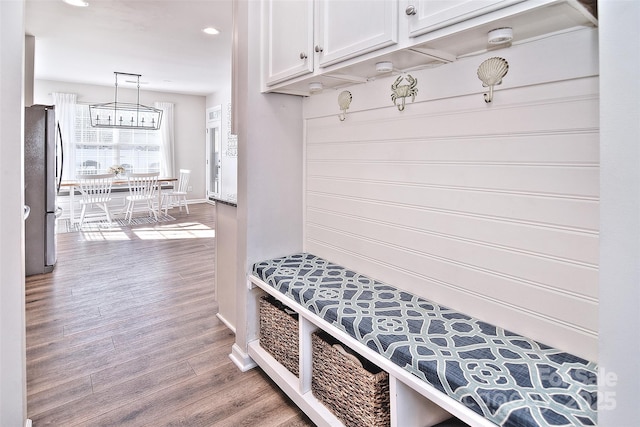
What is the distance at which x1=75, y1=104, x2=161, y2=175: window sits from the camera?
7.34m

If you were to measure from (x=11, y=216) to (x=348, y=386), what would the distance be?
142 cm

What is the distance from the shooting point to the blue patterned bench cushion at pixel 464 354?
2.92 ft

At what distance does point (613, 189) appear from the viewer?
715 millimetres

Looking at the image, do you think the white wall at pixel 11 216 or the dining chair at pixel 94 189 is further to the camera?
the dining chair at pixel 94 189

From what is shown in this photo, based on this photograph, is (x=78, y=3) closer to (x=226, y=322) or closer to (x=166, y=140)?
(x=226, y=322)

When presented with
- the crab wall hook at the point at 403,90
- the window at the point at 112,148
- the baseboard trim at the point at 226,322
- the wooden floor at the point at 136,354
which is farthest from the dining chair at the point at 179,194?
the crab wall hook at the point at 403,90

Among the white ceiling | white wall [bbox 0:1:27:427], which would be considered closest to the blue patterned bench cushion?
white wall [bbox 0:1:27:427]

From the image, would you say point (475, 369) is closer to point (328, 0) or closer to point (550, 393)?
point (550, 393)

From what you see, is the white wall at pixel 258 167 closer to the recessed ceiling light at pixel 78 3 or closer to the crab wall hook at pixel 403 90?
the crab wall hook at pixel 403 90

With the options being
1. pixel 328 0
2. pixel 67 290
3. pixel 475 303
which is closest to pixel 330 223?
pixel 475 303

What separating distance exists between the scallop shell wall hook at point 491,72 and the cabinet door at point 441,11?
29cm

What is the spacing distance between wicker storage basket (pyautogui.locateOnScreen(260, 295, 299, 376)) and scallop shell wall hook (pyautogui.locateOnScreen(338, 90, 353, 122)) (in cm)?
105

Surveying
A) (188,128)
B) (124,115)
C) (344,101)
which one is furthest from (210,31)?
(188,128)

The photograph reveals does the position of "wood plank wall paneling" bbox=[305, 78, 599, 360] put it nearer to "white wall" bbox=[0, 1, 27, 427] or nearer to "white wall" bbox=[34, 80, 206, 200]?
"white wall" bbox=[0, 1, 27, 427]
